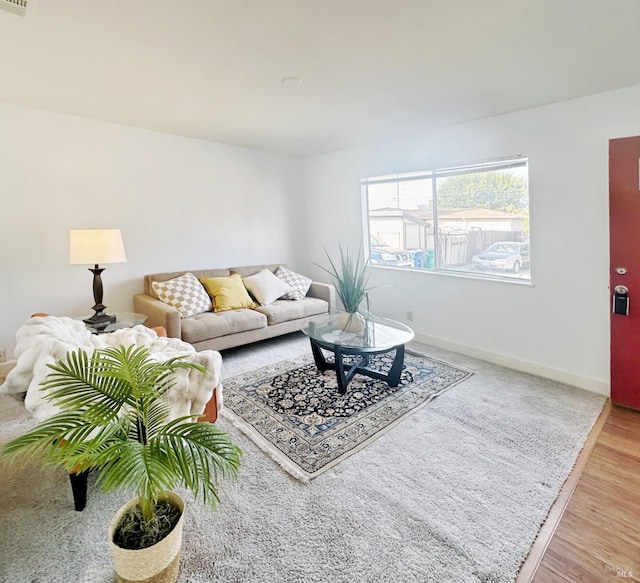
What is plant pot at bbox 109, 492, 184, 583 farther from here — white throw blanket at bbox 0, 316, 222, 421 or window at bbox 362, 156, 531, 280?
window at bbox 362, 156, 531, 280

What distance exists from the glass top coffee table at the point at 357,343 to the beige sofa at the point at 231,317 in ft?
2.22

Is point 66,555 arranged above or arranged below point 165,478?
below

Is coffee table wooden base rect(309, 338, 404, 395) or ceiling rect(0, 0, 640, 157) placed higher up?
ceiling rect(0, 0, 640, 157)

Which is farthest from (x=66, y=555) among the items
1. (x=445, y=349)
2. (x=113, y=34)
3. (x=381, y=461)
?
(x=445, y=349)

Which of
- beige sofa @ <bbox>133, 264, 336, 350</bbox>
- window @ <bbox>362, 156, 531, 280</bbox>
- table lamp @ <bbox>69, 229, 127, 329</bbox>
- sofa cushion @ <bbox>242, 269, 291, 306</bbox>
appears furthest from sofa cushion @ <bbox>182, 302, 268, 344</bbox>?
window @ <bbox>362, 156, 531, 280</bbox>

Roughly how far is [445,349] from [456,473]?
2.03 metres

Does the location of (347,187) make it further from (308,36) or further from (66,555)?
(66,555)

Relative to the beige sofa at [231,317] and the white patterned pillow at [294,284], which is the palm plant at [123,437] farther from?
the white patterned pillow at [294,284]

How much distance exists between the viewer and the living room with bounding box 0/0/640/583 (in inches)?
101

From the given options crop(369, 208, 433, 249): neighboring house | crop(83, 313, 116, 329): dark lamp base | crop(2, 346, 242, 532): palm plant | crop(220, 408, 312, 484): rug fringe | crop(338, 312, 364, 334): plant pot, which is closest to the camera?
crop(2, 346, 242, 532): palm plant

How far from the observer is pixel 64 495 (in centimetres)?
184

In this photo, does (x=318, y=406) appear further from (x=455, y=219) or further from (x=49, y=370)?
(x=455, y=219)

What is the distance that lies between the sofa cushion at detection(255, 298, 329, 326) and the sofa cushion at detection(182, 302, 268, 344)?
108 mm

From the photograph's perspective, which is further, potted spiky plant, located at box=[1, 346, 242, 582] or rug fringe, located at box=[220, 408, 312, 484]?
rug fringe, located at box=[220, 408, 312, 484]
